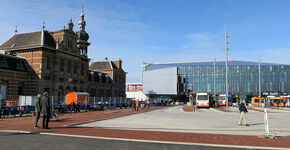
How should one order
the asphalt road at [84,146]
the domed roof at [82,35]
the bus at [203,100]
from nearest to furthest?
the asphalt road at [84,146] < the bus at [203,100] < the domed roof at [82,35]

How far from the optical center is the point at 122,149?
7.20 metres

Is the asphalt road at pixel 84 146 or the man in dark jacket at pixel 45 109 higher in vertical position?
the man in dark jacket at pixel 45 109

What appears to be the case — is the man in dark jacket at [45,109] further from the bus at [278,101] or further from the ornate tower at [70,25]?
the bus at [278,101]

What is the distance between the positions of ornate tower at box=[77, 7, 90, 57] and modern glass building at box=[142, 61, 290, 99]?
45.4 metres

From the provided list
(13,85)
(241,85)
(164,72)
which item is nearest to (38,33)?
(13,85)

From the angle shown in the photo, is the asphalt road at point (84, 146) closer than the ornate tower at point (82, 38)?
Yes

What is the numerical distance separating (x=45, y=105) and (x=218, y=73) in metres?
84.6

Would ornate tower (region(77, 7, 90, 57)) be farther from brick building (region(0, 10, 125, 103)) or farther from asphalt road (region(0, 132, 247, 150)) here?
asphalt road (region(0, 132, 247, 150))

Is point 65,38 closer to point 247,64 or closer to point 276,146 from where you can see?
point 276,146

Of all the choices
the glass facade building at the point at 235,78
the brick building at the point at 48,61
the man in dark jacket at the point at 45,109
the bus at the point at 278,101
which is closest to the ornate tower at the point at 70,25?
the brick building at the point at 48,61

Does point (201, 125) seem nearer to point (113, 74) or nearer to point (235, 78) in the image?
point (113, 74)

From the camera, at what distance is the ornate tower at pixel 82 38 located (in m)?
52.1

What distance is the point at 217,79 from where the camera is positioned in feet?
293

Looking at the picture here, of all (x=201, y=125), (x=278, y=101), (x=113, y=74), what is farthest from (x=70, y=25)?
(x=278, y=101)
